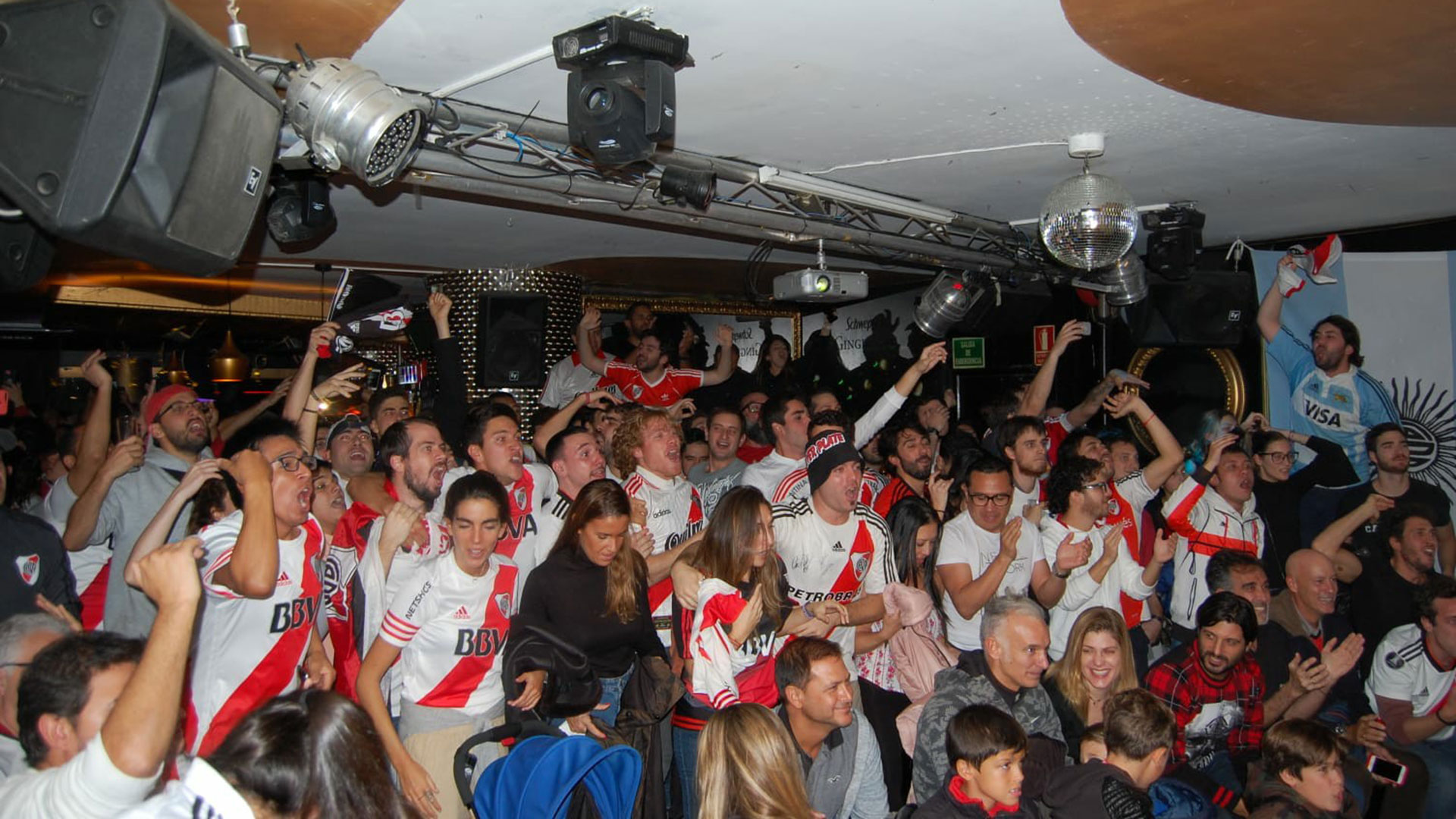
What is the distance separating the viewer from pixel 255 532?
2.65 meters

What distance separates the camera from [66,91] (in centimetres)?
195

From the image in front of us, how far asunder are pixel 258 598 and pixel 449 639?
0.57 m

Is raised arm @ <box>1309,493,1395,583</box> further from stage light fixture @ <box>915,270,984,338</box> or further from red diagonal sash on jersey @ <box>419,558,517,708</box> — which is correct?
red diagonal sash on jersey @ <box>419,558,517,708</box>

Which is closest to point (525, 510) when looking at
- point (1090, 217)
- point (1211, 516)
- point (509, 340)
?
point (1090, 217)

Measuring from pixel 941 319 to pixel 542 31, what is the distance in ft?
13.4

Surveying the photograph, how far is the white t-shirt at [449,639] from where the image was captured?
10.2ft

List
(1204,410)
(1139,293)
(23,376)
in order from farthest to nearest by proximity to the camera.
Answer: (23,376) → (1204,410) → (1139,293)

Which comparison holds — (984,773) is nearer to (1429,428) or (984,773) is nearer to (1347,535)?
(1347,535)

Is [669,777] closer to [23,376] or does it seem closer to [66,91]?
[66,91]

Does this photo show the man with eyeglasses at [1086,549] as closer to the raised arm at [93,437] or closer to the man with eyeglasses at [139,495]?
the man with eyeglasses at [139,495]

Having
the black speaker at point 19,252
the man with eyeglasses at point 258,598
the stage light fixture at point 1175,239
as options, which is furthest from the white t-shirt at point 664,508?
the stage light fixture at point 1175,239

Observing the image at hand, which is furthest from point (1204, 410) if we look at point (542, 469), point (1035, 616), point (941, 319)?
point (542, 469)

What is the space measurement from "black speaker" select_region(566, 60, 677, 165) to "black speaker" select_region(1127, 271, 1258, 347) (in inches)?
182

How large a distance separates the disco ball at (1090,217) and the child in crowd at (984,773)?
2.29 meters
